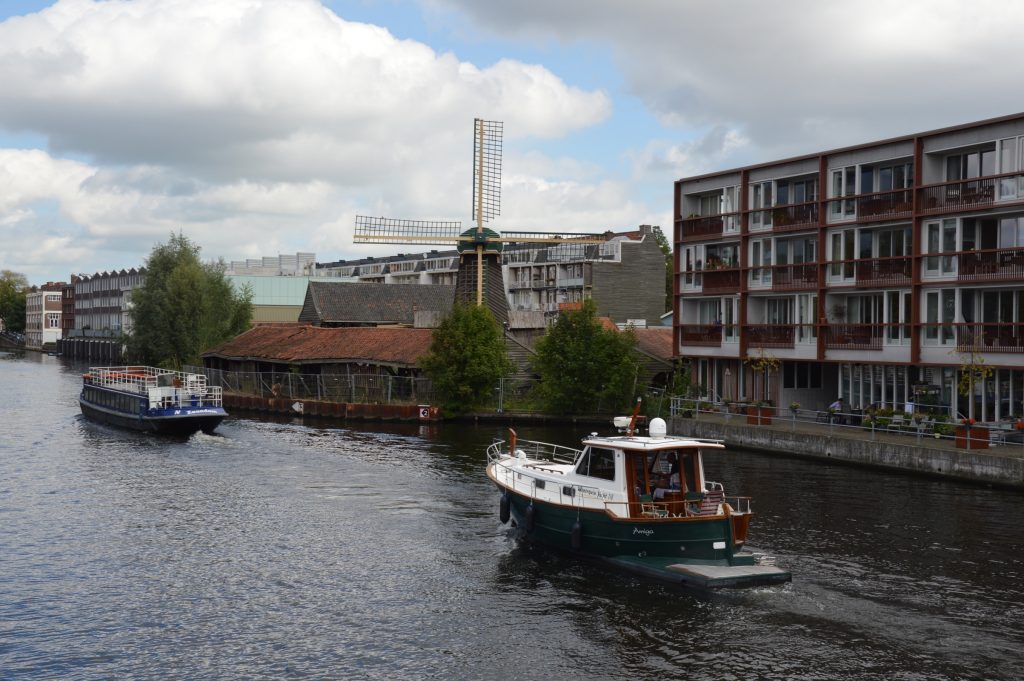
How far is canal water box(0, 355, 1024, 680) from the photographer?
23672 millimetres

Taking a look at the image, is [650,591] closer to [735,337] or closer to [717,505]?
[717,505]

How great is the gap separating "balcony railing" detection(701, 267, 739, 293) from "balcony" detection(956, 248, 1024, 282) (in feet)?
53.8

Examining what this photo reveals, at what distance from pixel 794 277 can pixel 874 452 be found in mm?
14760

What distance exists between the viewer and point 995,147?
161 feet

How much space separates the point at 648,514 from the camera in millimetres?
30141

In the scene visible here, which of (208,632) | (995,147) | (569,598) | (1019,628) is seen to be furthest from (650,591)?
(995,147)

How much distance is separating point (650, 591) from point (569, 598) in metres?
2.20

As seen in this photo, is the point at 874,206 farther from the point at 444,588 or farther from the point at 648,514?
the point at 444,588

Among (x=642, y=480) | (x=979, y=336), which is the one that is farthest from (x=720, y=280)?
(x=642, y=480)

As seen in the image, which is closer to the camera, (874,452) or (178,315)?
(874,452)

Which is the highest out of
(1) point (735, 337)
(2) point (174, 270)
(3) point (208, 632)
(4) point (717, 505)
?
(2) point (174, 270)

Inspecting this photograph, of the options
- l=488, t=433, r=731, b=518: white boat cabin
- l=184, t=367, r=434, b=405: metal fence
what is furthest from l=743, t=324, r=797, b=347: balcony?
l=488, t=433, r=731, b=518: white boat cabin

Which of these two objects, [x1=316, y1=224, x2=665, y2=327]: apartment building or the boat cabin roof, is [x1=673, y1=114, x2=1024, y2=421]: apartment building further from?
[x1=316, y1=224, x2=665, y2=327]: apartment building

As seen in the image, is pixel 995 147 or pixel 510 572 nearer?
pixel 510 572
